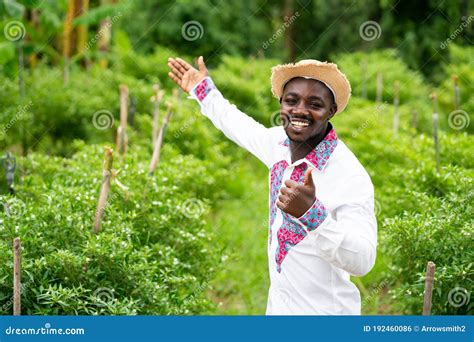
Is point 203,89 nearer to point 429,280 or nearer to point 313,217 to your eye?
point 313,217

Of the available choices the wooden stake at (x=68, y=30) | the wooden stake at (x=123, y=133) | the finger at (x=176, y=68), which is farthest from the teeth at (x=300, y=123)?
the wooden stake at (x=68, y=30)

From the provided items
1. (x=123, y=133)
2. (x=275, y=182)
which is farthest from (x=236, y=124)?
(x=123, y=133)

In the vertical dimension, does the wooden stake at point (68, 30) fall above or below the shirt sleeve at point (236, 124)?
above

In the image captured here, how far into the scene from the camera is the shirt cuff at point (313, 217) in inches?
98.0

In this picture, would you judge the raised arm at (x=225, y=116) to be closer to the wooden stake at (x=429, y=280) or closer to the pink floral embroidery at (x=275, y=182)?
the pink floral embroidery at (x=275, y=182)

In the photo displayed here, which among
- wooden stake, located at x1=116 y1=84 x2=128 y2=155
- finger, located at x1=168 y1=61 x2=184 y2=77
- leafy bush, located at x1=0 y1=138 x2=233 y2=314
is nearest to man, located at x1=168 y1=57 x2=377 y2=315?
finger, located at x1=168 y1=61 x2=184 y2=77

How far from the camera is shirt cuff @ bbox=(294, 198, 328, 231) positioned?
8.16 feet

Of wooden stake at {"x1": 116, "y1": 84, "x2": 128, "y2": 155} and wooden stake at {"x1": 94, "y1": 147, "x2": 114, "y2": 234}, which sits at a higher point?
wooden stake at {"x1": 116, "y1": 84, "x2": 128, "y2": 155}

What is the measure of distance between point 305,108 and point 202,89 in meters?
0.75

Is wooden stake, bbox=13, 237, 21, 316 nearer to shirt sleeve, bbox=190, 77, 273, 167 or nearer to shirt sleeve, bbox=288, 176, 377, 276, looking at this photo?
shirt sleeve, bbox=190, 77, 273, 167

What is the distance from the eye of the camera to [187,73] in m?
3.54

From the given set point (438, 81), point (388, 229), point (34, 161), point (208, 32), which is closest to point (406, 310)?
point (388, 229)

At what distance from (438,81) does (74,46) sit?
670 centimetres

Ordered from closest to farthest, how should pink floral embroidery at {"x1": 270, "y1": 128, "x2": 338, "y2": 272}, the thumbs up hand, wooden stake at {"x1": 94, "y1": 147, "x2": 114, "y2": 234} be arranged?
1. the thumbs up hand
2. pink floral embroidery at {"x1": 270, "y1": 128, "x2": 338, "y2": 272}
3. wooden stake at {"x1": 94, "y1": 147, "x2": 114, "y2": 234}
